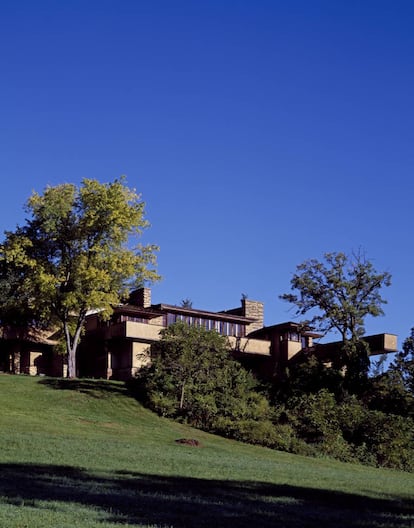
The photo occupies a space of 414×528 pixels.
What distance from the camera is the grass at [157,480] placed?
16.1 meters

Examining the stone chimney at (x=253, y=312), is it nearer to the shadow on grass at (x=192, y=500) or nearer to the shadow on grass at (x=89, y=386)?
the shadow on grass at (x=89, y=386)

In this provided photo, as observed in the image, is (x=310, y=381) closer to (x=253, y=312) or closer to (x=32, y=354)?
(x=253, y=312)

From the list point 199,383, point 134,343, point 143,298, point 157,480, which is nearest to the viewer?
point 157,480

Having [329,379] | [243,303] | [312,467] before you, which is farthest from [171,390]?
[243,303]

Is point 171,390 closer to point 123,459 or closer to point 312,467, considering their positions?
point 312,467

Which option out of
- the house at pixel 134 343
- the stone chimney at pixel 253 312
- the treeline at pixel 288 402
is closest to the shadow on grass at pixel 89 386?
the treeline at pixel 288 402

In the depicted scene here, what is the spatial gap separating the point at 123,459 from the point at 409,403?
21.5 m

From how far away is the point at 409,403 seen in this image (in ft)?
140

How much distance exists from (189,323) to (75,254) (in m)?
8.44

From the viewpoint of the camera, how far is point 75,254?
52188mm

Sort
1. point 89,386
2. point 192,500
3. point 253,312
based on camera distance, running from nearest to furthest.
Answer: point 192,500
point 89,386
point 253,312

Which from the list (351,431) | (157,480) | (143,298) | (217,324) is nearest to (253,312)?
(217,324)

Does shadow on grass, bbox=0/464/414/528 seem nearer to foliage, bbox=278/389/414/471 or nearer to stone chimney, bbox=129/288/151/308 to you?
foliage, bbox=278/389/414/471

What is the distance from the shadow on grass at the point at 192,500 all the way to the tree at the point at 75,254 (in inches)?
1084
